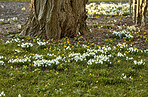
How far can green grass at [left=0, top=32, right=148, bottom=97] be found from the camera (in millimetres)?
4812

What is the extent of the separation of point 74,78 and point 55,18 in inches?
142

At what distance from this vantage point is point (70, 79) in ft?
18.0

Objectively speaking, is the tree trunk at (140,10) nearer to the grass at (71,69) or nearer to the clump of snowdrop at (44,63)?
the grass at (71,69)

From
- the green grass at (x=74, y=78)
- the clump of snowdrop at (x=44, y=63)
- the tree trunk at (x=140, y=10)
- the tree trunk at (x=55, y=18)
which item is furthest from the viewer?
the tree trunk at (x=140, y=10)

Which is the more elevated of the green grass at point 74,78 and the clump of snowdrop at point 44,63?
the clump of snowdrop at point 44,63

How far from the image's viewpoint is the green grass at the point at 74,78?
15.8 feet

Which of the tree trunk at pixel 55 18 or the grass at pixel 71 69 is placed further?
the tree trunk at pixel 55 18

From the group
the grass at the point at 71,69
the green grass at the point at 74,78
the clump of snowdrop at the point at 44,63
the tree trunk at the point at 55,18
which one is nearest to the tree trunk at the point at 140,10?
the grass at the point at 71,69

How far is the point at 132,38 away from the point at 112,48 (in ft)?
5.78

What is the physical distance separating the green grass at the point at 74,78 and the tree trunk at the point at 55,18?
156 centimetres

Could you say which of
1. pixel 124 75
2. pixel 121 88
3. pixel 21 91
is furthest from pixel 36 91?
pixel 124 75

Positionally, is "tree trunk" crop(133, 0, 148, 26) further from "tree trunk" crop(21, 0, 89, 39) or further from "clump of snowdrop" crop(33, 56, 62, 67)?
"clump of snowdrop" crop(33, 56, 62, 67)

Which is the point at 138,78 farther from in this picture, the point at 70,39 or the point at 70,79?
the point at 70,39

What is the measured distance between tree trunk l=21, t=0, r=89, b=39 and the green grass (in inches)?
61.3
